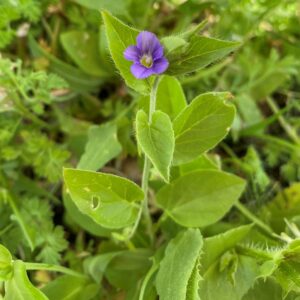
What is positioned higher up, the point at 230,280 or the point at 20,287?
the point at 20,287

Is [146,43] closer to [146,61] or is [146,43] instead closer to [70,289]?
[146,61]

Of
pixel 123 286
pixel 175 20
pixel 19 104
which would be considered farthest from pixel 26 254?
pixel 175 20

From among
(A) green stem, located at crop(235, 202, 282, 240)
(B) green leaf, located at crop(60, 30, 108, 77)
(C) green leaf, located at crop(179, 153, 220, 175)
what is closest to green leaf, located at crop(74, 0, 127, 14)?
(B) green leaf, located at crop(60, 30, 108, 77)

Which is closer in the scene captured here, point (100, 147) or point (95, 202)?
point (95, 202)

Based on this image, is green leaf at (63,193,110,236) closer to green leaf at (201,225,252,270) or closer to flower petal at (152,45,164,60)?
green leaf at (201,225,252,270)

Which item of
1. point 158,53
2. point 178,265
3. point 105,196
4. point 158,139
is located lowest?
point 178,265

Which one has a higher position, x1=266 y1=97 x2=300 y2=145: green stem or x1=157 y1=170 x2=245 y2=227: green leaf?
x1=157 y1=170 x2=245 y2=227: green leaf

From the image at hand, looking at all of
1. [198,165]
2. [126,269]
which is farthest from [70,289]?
[198,165]
